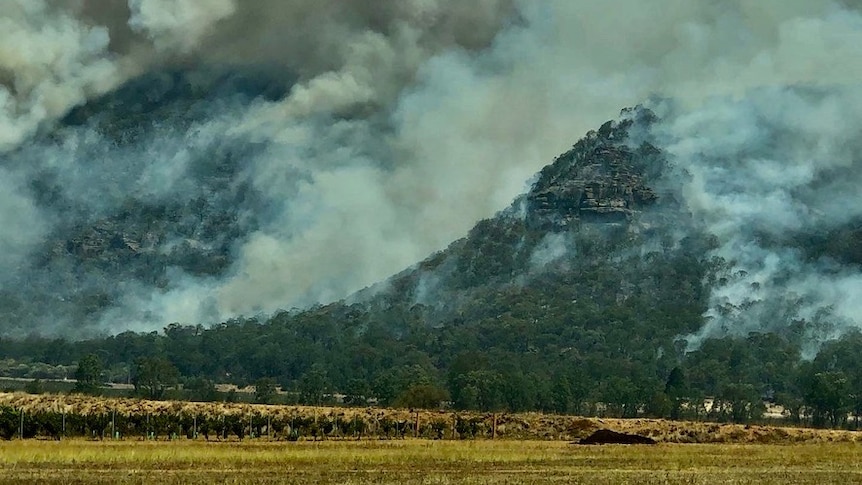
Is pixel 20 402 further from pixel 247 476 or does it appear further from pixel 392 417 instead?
pixel 247 476

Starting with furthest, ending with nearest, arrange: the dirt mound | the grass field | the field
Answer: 1. the dirt mound
2. the field
3. the grass field

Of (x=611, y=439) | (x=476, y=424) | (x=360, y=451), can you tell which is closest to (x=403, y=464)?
(x=360, y=451)

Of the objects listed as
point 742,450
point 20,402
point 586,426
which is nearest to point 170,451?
point 742,450

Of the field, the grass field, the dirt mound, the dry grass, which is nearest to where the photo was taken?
the grass field

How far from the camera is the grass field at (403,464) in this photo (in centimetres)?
6347

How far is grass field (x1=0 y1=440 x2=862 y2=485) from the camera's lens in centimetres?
6347

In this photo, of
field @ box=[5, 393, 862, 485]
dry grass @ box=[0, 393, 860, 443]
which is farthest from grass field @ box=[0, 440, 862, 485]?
dry grass @ box=[0, 393, 860, 443]

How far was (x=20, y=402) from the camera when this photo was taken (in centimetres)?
14300

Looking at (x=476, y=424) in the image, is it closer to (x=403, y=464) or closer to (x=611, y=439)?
(x=611, y=439)

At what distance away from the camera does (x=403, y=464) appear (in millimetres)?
77500

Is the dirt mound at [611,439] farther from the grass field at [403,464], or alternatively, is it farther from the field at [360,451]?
the grass field at [403,464]

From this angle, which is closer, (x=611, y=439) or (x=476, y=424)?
(x=611, y=439)

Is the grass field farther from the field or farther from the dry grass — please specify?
the dry grass

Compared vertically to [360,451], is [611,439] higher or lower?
lower
